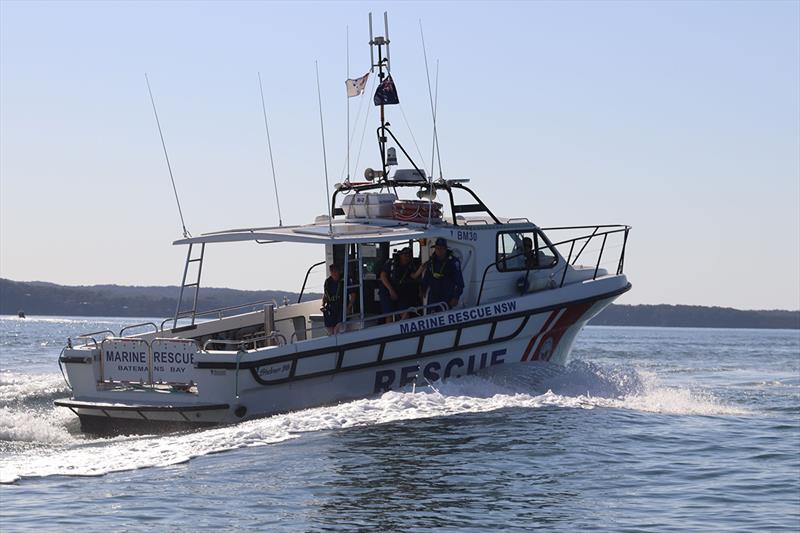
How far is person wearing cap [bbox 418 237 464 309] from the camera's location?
53.6 feet

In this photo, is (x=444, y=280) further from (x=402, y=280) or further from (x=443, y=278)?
(x=402, y=280)

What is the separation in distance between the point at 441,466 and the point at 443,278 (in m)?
4.83

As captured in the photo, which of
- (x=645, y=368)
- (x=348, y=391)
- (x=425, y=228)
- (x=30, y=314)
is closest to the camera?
(x=348, y=391)

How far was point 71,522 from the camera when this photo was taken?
30.7 ft

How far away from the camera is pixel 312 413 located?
14172mm

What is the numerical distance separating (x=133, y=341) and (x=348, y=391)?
2.85 m

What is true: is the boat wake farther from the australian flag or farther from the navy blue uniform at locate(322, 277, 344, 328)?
the australian flag

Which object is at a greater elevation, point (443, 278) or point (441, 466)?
point (443, 278)

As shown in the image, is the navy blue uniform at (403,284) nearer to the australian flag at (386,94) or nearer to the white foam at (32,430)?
the australian flag at (386,94)

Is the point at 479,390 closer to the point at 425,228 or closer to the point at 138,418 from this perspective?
the point at 425,228

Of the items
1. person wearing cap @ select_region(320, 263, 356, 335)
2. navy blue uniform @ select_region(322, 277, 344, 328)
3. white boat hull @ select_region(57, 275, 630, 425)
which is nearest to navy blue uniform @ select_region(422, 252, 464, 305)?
white boat hull @ select_region(57, 275, 630, 425)

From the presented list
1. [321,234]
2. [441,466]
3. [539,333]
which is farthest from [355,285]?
[441,466]

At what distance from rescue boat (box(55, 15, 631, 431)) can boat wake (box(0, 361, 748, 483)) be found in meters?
0.37

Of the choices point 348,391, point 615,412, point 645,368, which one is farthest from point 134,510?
point 645,368
